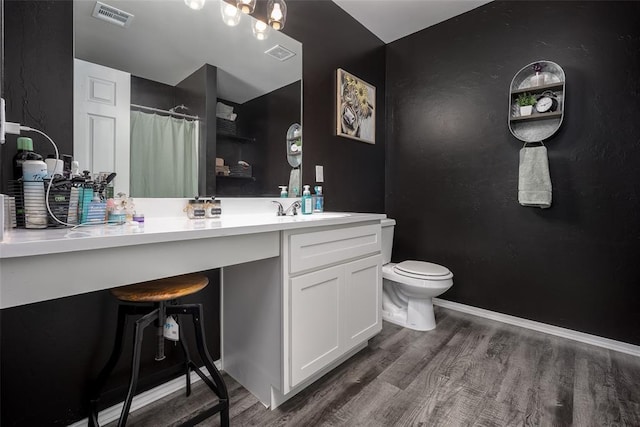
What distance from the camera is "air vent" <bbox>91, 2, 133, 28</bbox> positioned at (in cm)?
116

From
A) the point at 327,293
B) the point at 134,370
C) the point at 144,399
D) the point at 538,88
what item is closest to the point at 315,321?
the point at 327,293

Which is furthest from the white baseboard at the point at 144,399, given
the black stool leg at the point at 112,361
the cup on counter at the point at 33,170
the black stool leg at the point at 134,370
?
the cup on counter at the point at 33,170

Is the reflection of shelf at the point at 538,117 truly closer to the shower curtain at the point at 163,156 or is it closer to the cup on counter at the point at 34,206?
the shower curtain at the point at 163,156

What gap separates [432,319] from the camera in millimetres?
2129

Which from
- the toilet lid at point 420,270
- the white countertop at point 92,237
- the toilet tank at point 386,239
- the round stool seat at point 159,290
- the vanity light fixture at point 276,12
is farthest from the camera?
the toilet tank at point 386,239

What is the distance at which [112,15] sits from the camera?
1201 millimetres

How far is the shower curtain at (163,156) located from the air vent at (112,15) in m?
0.37

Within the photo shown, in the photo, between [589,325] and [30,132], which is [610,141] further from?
[30,132]

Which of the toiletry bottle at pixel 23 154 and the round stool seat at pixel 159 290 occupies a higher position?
the toiletry bottle at pixel 23 154

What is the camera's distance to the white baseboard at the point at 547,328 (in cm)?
179

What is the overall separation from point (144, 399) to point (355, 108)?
233 cm

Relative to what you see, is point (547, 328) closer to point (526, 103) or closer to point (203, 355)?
point (526, 103)

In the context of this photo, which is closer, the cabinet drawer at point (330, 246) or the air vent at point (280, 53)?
the cabinet drawer at point (330, 246)

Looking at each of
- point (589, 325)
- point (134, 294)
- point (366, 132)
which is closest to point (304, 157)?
point (366, 132)
